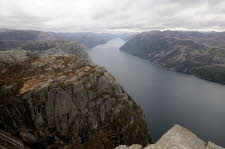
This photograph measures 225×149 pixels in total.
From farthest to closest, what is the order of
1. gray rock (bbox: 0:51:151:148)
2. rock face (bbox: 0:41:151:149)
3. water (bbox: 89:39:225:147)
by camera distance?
water (bbox: 89:39:225:147) < gray rock (bbox: 0:51:151:148) < rock face (bbox: 0:41:151:149)

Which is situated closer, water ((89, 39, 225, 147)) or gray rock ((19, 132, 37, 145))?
gray rock ((19, 132, 37, 145))

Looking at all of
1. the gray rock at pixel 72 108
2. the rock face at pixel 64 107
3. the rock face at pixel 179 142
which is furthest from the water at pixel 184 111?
the rock face at pixel 179 142

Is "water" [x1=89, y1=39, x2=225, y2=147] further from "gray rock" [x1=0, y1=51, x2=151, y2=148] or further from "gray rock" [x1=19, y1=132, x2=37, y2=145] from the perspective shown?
"gray rock" [x1=19, y1=132, x2=37, y2=145]

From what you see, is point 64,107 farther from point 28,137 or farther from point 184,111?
point 184,111

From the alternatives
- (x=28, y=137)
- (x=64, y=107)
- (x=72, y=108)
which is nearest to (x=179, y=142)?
(x=72, y=108)

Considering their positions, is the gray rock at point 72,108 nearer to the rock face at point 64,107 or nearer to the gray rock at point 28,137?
the rock face at point 64,107

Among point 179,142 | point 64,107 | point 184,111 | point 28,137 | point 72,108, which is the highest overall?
point 179,142

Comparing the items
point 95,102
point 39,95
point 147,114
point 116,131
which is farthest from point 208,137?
point 39,95

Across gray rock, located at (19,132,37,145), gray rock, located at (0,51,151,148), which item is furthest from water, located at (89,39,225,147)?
gray rock, located at (19,132,37,145)
